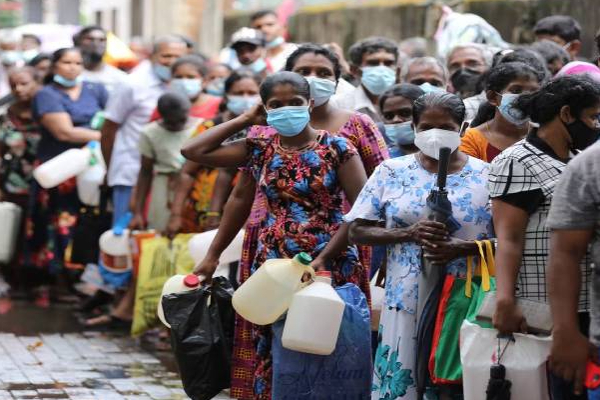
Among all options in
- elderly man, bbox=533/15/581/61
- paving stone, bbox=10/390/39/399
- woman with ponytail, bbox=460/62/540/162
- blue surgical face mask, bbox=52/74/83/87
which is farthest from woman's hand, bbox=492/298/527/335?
blue surgical face mask, bbox=52/74/83/87

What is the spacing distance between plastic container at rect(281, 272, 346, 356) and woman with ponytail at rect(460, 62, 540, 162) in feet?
3.34

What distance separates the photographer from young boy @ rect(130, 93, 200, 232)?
9.64 m

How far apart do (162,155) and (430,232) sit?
14.8 ft

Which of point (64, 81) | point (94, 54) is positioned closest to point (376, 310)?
point (64, 81)

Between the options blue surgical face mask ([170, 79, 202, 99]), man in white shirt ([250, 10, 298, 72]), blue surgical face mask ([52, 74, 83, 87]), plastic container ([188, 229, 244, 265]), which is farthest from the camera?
man in white shirt ([250, 10, 298, 72])

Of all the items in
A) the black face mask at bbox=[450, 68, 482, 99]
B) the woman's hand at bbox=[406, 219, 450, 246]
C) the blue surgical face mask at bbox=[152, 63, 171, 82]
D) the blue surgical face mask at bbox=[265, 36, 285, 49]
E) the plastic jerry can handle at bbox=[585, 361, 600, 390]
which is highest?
the blue surgical face mask at bbox=[265, 36, 285, 49]

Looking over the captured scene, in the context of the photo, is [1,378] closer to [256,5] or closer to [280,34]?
[280,34]

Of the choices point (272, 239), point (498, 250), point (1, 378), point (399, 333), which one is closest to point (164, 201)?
point (1, 378)

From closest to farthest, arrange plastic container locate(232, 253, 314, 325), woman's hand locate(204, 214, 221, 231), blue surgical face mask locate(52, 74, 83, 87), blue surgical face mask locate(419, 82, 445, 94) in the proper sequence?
plastic container locate(232, 253, 314, 325) → blue surgical face mask locate(419, 82, 445, 94) → woman's hand locate(204, 214, 221, 231) → blue surgical face mask locate(52, 74, 83, 87)

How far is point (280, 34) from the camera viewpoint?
12.4m

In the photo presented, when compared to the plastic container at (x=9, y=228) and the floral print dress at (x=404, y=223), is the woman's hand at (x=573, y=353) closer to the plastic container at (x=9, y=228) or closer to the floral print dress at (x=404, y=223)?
the floral print dress at (x=404, y=223)

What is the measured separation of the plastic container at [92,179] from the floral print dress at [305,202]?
16.8 ft

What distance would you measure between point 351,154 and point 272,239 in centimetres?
52

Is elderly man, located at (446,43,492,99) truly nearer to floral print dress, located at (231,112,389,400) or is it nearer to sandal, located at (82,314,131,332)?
floral print dress, located at (231,112,389,400)
